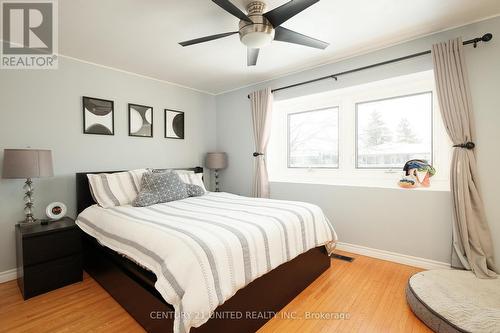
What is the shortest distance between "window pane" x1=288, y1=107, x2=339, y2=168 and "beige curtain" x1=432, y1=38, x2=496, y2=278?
1.21 metres

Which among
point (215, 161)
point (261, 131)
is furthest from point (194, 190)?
point (261, 131)

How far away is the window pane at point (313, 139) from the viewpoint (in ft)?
10.9

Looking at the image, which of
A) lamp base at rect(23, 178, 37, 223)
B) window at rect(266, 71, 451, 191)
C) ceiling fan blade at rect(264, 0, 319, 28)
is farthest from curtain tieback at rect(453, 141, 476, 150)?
lamp base at rect(23, 178, 37, 223)

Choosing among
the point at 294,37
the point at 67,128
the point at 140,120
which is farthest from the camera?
the point at 140,120

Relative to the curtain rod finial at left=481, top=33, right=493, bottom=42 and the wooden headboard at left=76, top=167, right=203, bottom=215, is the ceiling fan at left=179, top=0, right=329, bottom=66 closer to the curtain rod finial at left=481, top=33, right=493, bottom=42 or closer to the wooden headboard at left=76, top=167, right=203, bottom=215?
the curtain rod finial at left=481, top=33, right=493, bottom=42

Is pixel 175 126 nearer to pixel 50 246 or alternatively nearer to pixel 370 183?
pixel 50 246

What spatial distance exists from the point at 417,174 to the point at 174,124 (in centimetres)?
331

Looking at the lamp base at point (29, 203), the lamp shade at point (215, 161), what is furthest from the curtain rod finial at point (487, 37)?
the lamp base at point (29, 203)

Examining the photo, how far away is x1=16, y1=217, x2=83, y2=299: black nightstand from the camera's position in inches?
81.7

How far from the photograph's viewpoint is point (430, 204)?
2.45 metres

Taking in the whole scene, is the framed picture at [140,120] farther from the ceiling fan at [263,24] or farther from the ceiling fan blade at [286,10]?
the ceiling fan blade at [286,10]

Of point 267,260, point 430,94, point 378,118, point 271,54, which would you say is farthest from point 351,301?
point 271,54

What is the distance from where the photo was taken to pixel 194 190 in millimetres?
3082
